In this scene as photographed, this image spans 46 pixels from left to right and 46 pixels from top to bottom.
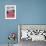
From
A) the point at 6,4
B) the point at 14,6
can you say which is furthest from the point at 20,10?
the point at 6,4

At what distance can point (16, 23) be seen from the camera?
3334 mm

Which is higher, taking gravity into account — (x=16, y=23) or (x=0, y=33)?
(x=16, y=23)

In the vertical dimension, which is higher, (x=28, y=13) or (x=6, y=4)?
(x=6, y=4)

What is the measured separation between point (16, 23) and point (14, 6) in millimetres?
432

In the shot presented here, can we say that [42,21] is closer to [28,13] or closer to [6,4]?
[28,13]

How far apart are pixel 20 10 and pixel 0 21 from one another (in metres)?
0.57

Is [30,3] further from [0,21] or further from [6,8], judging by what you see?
[0,21]

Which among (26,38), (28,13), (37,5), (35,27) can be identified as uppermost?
(37,5)

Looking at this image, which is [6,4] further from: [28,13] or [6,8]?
[28,13]

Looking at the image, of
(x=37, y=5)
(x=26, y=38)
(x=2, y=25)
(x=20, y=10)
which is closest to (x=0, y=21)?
(x=2, y=25)

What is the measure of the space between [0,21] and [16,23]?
41 cm

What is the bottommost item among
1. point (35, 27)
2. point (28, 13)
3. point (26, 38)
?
point (26, 38)

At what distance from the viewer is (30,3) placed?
3342mm

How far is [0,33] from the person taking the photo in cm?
332
